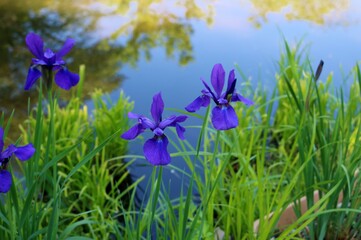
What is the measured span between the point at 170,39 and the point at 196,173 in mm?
2205

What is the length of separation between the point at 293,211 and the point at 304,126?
34 cm

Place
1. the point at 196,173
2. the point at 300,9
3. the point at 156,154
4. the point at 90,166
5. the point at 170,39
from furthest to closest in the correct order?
the point at 300,9
the point at 170,39
the point at 90,166
the point at 196,173
the point at 156,154

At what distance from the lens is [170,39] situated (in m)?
3.64

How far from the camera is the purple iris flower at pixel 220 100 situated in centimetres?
82

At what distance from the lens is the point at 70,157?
1936 mm

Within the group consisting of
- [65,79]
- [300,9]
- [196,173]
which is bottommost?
[196,173]

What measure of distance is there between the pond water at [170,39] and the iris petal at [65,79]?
126 centimetres

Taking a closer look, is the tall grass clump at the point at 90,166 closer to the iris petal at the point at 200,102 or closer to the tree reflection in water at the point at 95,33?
the tree reflection in water at the point at 95,33

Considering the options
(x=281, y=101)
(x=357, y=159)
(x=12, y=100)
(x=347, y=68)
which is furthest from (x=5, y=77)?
(x=357, y=159)

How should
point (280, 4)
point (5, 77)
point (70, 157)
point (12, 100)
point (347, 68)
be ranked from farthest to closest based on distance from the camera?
point (280, 4) < point (347, 68) < point (5, 77) < point (12, 100) < point (70, 157)

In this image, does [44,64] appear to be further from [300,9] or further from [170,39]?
[300,9]

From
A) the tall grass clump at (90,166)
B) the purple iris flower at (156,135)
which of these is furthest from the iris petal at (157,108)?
the tall grass clump at (90,166)

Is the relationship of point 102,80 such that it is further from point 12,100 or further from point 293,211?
point 293,211

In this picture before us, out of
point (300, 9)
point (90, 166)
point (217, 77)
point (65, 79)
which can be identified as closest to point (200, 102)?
point (217, 77)
